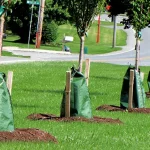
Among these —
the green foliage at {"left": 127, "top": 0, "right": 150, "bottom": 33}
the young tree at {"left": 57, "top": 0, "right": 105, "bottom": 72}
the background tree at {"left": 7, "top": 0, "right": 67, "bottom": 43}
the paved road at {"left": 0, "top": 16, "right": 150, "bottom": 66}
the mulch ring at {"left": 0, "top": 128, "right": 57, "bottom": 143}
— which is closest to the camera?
the mulch ring at {"left": 0, "top": 128, "right": 57, "bottom": 143}

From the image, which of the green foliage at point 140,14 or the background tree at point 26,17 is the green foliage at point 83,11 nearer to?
the green foliage at point 140,14

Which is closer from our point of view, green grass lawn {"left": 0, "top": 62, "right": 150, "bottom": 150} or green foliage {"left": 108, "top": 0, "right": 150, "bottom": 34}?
green grass lawn {"left": 0, "top": 62, "right": 150, "bottom": 150}

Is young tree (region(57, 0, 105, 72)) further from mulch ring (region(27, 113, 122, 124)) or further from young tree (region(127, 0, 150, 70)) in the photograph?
mulch ring (region(27, 113, 122, 124))

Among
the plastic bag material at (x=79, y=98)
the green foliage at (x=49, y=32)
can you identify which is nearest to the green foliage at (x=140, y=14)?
the plastic bag material at (x=79, y=98)

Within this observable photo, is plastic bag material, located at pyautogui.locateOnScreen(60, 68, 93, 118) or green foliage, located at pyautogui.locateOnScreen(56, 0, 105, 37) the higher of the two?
green foliage, located at pyautogui.locateOnScreen(56, 0, 105, 37)

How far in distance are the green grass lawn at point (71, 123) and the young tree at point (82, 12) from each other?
2.08 meters

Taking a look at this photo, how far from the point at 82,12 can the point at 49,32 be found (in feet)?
160

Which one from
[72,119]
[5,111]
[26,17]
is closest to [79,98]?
[72,119]

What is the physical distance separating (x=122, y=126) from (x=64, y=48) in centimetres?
4823

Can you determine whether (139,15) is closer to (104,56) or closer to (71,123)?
(71,123)

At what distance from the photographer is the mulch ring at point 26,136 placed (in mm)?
12328

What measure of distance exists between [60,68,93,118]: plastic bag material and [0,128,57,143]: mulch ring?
355cm

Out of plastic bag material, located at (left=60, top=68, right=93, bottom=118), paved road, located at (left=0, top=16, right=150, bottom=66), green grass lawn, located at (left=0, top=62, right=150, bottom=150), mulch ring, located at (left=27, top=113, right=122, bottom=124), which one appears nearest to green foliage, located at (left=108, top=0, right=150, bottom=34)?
green grass lawn, located at (left=0, top=62, right=150, bottom=150)

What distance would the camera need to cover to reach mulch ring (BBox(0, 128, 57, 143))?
40.4 feet
